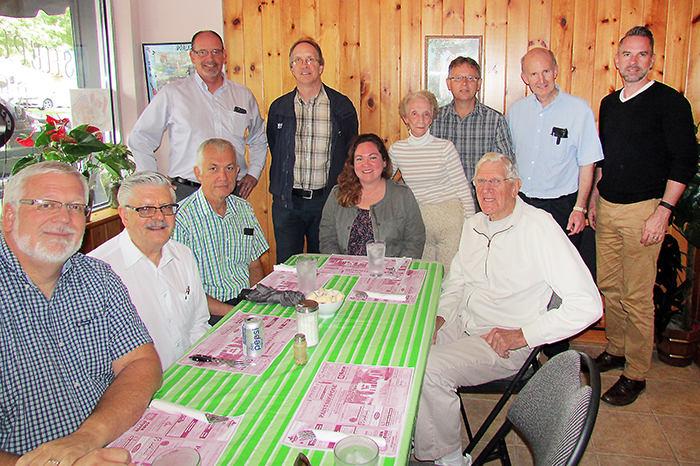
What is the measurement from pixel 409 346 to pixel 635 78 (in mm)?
2181

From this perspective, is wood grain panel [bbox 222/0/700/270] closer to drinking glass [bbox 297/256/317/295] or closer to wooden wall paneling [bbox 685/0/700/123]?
wooden wall paneling [bbox 685/0/700/123]

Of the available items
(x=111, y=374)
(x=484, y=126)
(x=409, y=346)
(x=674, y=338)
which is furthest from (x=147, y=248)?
(x=674, y=338)

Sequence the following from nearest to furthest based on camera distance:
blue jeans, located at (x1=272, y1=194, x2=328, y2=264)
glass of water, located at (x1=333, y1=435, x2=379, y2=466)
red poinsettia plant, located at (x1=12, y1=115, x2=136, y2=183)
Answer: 1. glass of water, located at (x1=333, y1=435, x2=379, y2=466)
2. red poinsettia plant, located at (x1=12, y1=115, x2=136, y2=183)
3. blue jeans, located at (x1=272, y1=194, x2=328, y2=264)

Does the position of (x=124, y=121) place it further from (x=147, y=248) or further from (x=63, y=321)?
(x=63, y=321)

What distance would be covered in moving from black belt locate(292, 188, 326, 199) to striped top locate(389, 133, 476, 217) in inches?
23.6

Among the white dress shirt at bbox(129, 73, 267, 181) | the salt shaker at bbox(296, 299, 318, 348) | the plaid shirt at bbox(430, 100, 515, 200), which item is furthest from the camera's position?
the white dress shirt at bbox(129, 73, 267, 181)

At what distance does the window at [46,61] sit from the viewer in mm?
2945

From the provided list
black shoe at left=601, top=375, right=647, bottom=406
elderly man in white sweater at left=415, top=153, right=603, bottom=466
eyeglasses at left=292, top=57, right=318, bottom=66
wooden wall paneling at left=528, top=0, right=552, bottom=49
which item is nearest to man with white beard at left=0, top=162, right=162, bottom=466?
elderly man in white sweater at left=415, top=153, right=603, bottom=466

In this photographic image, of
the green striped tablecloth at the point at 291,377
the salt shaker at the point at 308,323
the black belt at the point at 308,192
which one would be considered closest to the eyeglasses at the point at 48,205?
the green striped tablecloth at the point at 291,377

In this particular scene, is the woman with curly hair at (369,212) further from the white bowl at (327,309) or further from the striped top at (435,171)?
the white bowl at (327,309)

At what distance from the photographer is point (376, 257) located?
93.2 inches

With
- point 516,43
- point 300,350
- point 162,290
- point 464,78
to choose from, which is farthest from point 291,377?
point 516,43

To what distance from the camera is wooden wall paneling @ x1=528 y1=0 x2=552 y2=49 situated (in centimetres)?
366

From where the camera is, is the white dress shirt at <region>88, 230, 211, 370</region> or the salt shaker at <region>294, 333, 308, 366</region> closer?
the salt shaker at <region>294, 333, 308, 366</region>
